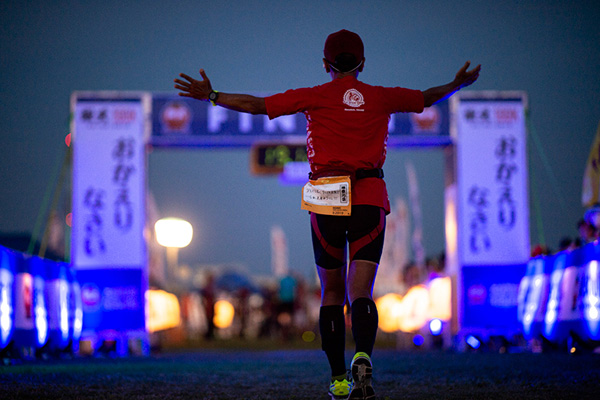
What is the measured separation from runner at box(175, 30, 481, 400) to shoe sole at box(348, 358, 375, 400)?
167 millimetres

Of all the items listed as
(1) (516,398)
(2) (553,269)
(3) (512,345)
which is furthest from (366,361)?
(3) (512,345)

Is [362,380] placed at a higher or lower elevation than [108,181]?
lower

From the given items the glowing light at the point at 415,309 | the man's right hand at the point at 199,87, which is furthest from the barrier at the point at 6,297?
the glowing light at the point at 415,309

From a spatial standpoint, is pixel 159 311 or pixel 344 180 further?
pixel 159 311

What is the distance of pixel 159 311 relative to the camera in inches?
642

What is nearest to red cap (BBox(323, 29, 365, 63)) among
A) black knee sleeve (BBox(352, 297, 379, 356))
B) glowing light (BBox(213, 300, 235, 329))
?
black knee sleeve (BBox(352, 297, 379, 356))

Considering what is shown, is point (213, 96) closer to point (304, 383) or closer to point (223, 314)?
point (304, 383)

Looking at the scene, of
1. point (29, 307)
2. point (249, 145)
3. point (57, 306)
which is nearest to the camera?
point (29, 307)

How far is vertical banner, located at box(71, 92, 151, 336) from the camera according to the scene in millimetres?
13250

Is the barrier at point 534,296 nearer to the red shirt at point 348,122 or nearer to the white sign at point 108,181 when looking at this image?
the white sign at point 108,181

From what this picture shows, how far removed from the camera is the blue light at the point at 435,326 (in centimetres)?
1479

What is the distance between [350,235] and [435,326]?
1174 cm

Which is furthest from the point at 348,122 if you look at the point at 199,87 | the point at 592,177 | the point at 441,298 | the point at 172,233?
A: the point at 172,233

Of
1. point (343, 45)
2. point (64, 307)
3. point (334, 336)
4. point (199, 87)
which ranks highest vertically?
point (343, 45)
